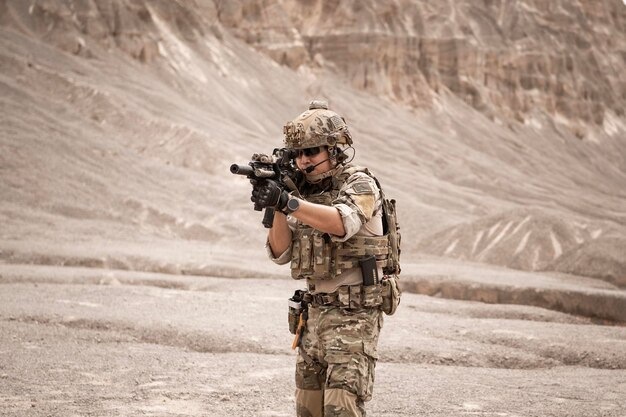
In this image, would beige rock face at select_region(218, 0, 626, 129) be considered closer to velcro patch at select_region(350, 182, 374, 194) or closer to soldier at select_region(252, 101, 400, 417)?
soldier at select_region(252, 101, 400, 417)

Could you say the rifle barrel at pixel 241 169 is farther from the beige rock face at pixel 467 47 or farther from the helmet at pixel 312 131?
the beige rock face at pixel 467 47

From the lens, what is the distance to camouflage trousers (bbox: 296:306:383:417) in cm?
368

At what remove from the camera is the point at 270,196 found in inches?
139

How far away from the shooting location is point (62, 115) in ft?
98.4

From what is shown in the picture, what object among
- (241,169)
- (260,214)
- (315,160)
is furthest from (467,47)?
(241,169)

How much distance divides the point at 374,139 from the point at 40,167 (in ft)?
79.6

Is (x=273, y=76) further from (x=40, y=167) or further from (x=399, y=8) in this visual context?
(x=40, y=167)

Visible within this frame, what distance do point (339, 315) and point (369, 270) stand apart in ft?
0.85

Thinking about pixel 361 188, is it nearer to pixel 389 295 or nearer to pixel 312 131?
pixel 312 131

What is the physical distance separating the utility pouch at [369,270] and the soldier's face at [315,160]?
50cm

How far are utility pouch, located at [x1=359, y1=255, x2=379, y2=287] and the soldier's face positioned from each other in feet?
1.64

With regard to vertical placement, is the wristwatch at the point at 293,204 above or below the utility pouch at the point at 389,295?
above

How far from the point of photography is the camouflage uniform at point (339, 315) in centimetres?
368

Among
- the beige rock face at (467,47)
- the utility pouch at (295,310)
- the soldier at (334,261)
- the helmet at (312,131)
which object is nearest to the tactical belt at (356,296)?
the soldier at (334,261)
